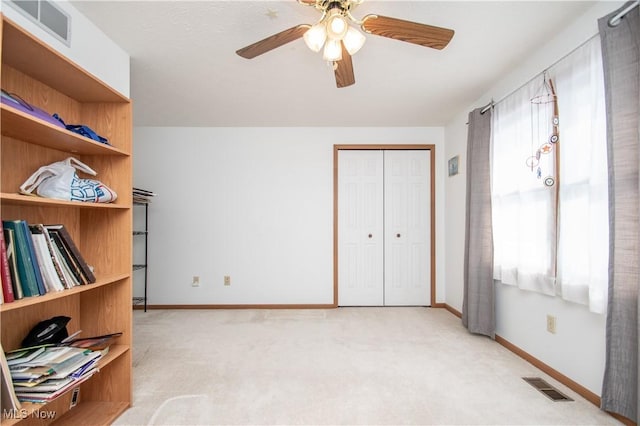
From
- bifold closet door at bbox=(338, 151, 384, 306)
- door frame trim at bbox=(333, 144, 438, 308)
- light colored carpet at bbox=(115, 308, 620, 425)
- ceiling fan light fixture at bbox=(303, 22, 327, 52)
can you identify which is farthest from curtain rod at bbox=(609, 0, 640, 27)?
bifold closet door at bbox=(338, 151, 384, 306)

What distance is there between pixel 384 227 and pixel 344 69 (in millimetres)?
2480

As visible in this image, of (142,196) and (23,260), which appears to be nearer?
(23,260)

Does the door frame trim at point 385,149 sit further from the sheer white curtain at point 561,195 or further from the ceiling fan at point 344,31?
the ceiling fan at point 344,31

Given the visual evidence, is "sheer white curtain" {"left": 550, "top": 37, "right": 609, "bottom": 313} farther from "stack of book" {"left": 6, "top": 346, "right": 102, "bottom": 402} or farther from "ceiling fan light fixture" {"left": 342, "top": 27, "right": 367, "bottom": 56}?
"stack of book" {"left": 6, "top": 346, "right": 102, "bottom": 402}

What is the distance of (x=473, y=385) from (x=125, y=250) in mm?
2376

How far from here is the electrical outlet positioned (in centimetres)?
205

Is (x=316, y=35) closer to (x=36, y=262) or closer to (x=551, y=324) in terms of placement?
(x=36, y=262)

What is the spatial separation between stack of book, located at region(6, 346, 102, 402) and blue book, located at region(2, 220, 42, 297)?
12.2 inches

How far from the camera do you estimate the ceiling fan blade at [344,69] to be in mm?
1608

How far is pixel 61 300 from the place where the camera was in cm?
161

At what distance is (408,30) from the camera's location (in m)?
1.40

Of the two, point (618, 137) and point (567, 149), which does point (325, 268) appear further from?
point (618, 137)

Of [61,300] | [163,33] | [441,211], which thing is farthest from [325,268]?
[163,33]

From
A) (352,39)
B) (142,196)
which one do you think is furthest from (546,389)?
(142,196)
